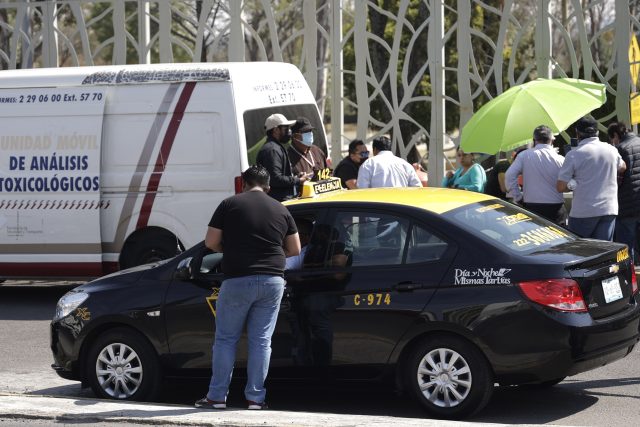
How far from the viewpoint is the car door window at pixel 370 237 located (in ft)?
25.7

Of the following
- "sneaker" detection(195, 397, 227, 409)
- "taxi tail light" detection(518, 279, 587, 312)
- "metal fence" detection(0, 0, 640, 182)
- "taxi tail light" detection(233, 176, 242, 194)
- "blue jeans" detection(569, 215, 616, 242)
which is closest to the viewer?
"taxi tail light" detection(518, 279, 587, 312)

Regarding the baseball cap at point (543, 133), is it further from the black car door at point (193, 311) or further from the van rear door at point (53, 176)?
the black car door at point (193, 311)

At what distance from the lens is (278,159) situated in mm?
12000

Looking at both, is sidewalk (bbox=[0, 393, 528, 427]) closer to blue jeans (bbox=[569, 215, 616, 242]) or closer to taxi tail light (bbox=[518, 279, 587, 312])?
taxi tail light (bbox=[518, 279, 587, 312])

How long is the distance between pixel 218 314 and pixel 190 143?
16.2 feet

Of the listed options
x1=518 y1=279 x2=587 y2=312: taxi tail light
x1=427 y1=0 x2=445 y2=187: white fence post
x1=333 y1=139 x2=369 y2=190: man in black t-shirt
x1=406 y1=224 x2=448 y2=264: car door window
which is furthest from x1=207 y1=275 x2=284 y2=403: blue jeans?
x1=427 y1=0 x2=445 y2=187: white fence post

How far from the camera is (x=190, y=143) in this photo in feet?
41.1

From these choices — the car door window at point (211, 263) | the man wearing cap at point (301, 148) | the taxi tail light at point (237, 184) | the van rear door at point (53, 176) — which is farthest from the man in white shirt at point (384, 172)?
the car door window at point (211, 263)

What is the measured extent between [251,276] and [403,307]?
0.99 metres

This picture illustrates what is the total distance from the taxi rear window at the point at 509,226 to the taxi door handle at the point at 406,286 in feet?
1.62

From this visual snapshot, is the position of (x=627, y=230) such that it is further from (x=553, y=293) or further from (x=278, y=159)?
(x=553, y=293)

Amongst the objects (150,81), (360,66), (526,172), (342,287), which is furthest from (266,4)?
(342,287)

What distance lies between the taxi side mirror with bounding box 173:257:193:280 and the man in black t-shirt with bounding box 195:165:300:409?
41 cm

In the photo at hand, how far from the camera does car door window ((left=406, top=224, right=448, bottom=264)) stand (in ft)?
25.3
